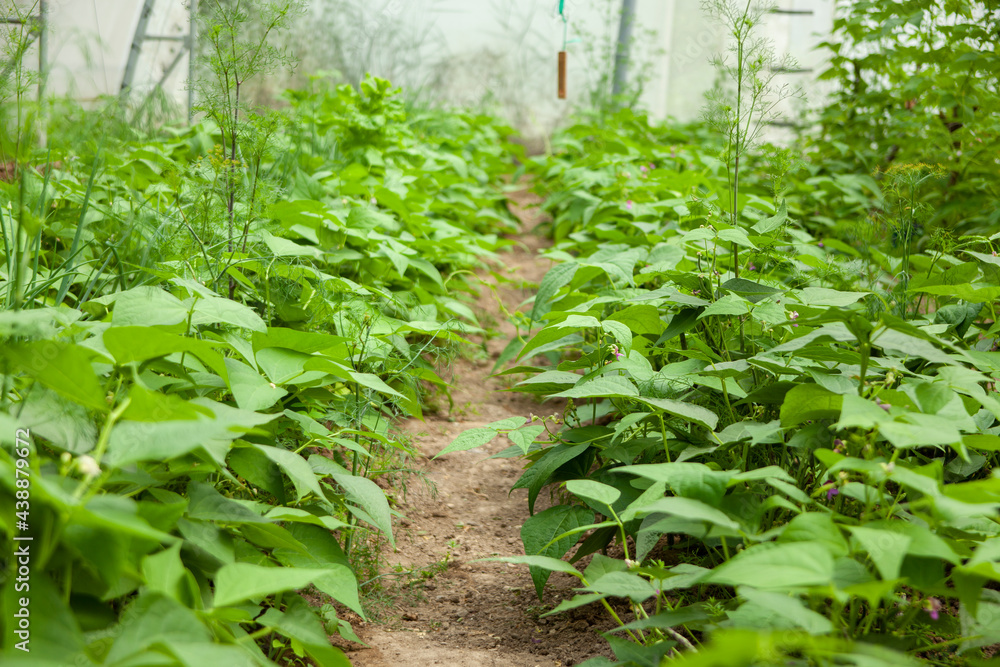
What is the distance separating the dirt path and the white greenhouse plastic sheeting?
493cm

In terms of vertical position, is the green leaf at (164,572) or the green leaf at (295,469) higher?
the green leaf at (295,469)

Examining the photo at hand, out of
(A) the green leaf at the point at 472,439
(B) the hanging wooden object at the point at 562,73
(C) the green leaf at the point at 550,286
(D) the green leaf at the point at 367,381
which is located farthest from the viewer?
(B) the hanging wooden object at the point at 562,73

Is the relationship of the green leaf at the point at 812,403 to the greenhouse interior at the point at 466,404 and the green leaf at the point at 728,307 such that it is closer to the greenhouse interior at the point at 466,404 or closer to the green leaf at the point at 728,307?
the greenhouse interior at the point at 466,404

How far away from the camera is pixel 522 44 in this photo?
715cm

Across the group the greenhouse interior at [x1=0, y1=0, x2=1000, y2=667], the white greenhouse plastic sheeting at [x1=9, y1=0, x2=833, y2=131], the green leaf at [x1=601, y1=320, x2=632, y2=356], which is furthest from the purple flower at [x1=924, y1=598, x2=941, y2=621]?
the white greenhouse plastic sheeting at [x1=9, y1=0, x2=833, y2=131]

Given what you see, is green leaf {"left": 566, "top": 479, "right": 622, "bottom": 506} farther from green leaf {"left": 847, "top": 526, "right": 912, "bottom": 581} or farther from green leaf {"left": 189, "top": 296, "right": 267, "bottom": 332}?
green leaf {"left": 189, "top": 296, "right": 267, "bottom": 332}

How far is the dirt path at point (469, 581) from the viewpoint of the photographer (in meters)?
1.23

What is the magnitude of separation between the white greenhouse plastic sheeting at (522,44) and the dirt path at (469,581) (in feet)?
16.2

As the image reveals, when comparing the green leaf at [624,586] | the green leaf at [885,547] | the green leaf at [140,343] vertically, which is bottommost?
the green leaf at [624,586]

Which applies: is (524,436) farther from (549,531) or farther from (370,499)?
(370,499)

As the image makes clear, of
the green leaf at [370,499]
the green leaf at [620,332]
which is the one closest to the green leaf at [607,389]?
the green leaf at [620,332]

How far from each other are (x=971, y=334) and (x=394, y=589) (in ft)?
4.30

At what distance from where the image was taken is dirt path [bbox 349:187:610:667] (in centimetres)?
123

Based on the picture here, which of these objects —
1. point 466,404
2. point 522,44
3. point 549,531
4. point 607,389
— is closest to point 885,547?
point 607,389
